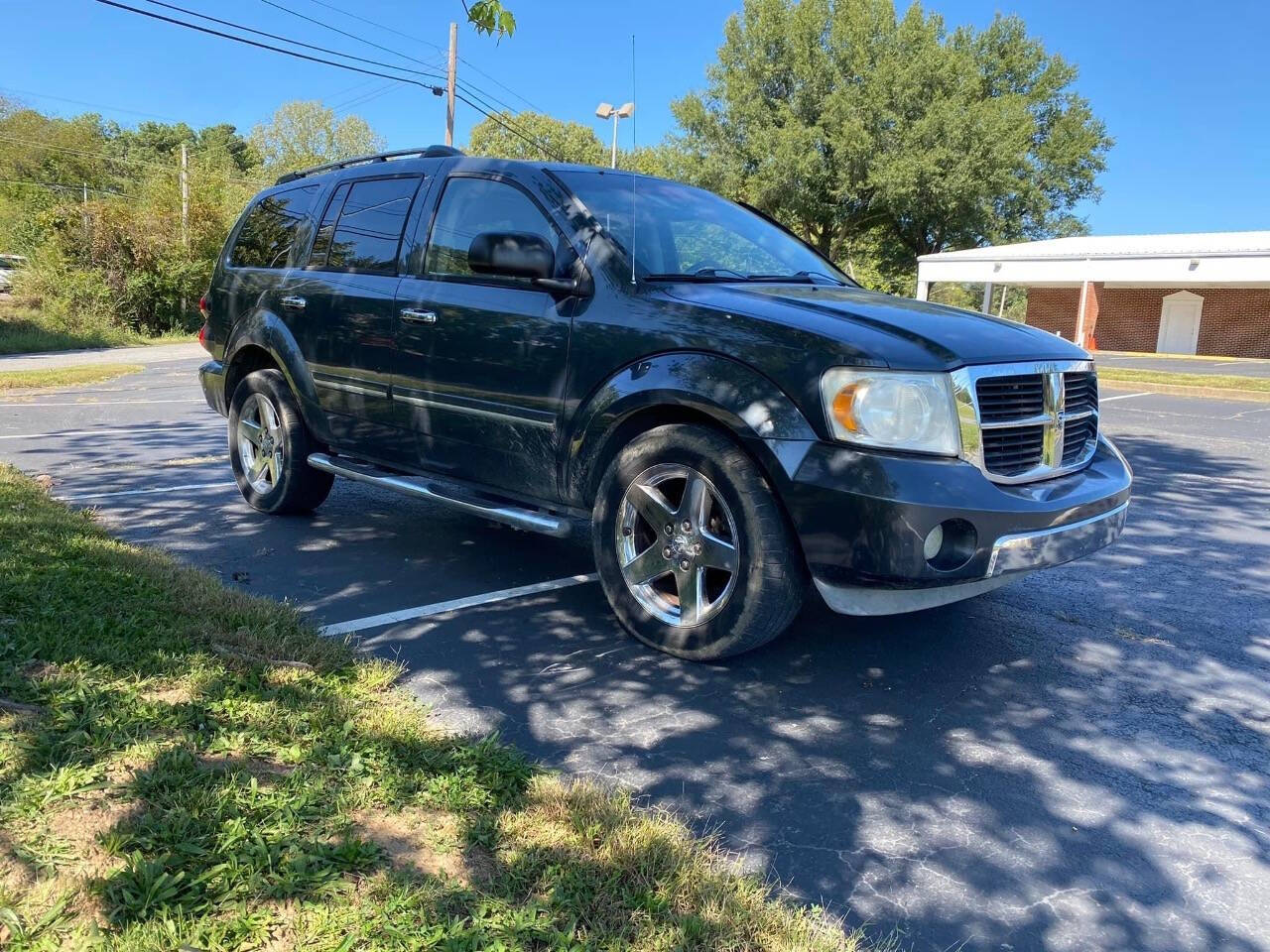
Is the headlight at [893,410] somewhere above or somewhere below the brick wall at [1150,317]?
below

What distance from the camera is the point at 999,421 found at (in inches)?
132

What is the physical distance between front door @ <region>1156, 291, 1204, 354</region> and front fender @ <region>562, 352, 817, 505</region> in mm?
37835

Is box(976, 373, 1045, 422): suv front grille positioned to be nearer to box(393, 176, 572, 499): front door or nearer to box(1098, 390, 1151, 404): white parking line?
box(393, 176, 572, 499): front door

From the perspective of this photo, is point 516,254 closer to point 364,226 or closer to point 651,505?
point 651,505

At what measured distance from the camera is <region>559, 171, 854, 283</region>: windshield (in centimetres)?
416

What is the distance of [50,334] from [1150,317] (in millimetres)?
37458

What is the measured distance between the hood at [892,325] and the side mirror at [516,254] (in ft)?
1.81

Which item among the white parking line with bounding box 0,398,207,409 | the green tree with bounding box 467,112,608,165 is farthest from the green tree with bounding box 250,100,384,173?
the white parking line with bounding box 0,398,207,409

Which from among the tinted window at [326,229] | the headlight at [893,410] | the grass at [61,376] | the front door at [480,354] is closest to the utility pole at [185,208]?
the grass at [61,376]

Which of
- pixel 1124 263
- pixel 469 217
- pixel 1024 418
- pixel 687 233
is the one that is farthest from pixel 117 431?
pixel 1124 263

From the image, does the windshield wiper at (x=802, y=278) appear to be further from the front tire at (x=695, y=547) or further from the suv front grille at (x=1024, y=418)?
the suv front grille at (x=1024, y=418)

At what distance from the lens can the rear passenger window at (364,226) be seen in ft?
16.1

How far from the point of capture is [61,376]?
602 inches

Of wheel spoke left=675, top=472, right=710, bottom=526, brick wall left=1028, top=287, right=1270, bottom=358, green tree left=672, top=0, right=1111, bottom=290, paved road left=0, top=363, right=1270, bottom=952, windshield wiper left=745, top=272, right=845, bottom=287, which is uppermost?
green tree left=672, top=0, right=1111, bottom=290
